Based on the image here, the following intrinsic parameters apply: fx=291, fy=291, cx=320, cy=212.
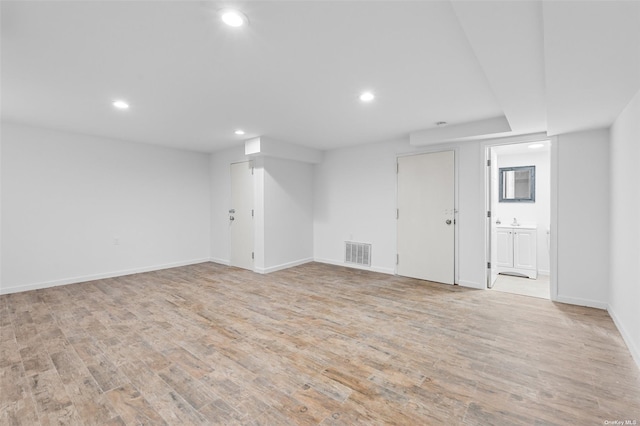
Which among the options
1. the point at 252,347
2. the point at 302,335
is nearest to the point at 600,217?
the point at 302,335

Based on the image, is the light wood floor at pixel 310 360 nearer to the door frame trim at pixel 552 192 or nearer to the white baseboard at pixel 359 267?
the door frame trim at pixel 552 192

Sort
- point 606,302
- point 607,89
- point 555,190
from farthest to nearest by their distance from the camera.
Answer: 1. point 555,190
2. point 606,302
3. point 607,89

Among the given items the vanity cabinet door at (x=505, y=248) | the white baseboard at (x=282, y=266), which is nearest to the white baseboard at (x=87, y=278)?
the white baseboard at (x=282, y=266)

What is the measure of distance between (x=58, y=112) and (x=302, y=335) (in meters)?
3.91

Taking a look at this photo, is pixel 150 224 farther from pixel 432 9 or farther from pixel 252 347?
pixel 432 9

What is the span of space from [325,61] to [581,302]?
403 cm

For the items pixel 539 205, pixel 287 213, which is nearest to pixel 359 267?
pixel 287 213

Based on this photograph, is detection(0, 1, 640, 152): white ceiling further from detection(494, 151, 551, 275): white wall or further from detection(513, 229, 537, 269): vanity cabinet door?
detection(513, 229, 537, 269): vanity cabinet door

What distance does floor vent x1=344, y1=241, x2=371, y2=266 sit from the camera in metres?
5.43

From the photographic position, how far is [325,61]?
7.48 ft

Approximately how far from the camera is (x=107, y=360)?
2.29 metres

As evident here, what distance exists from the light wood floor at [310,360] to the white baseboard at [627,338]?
5cm

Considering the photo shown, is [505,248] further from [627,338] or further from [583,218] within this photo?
[627,338]

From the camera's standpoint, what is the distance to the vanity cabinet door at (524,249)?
5.03 m
